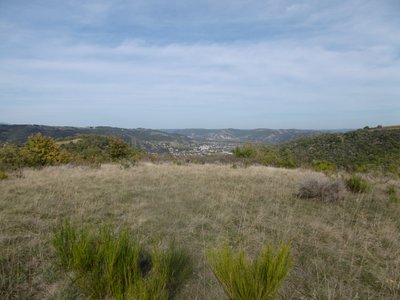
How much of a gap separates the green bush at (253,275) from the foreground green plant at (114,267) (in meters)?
0.49

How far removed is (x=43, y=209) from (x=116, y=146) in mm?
12950

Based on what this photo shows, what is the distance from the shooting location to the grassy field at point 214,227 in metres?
2.53

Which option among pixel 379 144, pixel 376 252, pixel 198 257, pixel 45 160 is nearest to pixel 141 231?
pixel 198 257

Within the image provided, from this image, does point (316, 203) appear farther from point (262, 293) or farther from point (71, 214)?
point (71, 214)

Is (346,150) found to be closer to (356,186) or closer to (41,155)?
(356,186)

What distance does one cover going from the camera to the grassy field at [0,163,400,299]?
253 cm

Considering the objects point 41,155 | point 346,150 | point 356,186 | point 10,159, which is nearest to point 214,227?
point 356,186

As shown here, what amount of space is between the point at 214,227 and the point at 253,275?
2260mm

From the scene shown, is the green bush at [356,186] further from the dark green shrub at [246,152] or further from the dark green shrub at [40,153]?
the dark green shrub at [40,153]

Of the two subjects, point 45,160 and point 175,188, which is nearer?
point 175,188

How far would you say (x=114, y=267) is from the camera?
222 cm

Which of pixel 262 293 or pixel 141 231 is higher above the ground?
pixel 262 293

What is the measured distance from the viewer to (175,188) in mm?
7297

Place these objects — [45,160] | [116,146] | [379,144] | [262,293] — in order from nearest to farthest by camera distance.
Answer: [262,293]
[45,160]
[116,146]
[379,144]
